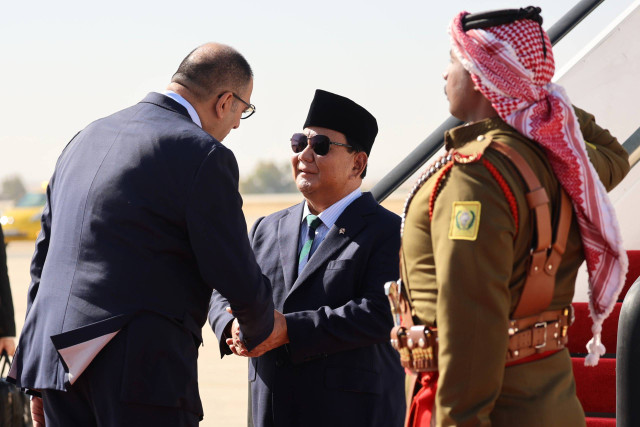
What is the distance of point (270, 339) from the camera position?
11.0 feet

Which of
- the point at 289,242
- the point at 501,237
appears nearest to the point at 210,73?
the point at 289,242

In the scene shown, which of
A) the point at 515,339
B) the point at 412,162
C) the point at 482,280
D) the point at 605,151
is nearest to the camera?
the point at 482,280

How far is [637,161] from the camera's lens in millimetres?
4414

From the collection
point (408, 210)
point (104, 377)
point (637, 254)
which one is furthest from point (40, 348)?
point (637, 254)

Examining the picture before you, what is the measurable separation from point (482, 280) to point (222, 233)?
0.98 m

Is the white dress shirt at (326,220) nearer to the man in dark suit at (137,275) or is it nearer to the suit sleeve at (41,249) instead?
the man in dark suit at (137,275)

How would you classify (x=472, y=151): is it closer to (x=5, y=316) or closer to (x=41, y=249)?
(x=41, y=249)

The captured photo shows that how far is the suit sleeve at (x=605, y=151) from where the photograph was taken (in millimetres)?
2732

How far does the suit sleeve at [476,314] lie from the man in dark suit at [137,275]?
899mm

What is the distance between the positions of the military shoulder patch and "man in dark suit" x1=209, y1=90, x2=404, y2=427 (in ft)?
3.52

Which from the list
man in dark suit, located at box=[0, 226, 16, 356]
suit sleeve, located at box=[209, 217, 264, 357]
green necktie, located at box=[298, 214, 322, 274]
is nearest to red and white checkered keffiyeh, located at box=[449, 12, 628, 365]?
green necktie, located at box=[298, 214, 322, 274]

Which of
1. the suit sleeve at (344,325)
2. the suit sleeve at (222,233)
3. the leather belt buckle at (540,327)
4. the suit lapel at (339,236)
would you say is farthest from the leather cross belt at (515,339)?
the suit lapel at (339,236)

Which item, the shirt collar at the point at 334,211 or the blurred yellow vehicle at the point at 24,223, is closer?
the shirt collar at the point at 334,211

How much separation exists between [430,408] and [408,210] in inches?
20.0
